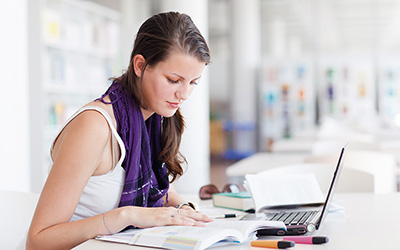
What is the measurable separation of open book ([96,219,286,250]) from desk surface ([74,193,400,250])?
26mm

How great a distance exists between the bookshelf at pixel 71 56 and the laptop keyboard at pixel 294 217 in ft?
11.5

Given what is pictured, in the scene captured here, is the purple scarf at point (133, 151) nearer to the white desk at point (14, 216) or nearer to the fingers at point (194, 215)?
the fingers at point (194, 215)

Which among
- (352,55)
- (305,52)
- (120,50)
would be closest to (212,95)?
(305,52)

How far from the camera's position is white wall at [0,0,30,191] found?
3.31m

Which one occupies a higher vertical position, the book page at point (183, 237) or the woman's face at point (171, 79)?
the woman's face at point (171, 79)

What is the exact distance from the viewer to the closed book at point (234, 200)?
6.59ft

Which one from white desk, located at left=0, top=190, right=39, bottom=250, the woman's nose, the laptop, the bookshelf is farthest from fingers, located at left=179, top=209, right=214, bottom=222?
the bookshelf

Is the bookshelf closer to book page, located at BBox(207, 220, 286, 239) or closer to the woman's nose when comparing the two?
the woman's nose

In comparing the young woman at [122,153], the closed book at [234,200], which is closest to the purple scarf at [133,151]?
the young woman at [122,153]

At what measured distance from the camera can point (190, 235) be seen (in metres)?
1.32

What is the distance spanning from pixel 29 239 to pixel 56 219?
102 millimetres

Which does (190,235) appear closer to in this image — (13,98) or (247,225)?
(247,225)

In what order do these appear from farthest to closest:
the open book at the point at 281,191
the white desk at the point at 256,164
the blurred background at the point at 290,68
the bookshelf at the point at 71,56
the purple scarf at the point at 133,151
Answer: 1. the blurred background at the point at 290,68
2. the bookshelf at the point at 71,56
3. the white desk at the point at 256,164
4. the open book at the point at 281,191
5. the purple scarf at the point at 133,151

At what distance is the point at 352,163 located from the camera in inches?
137
